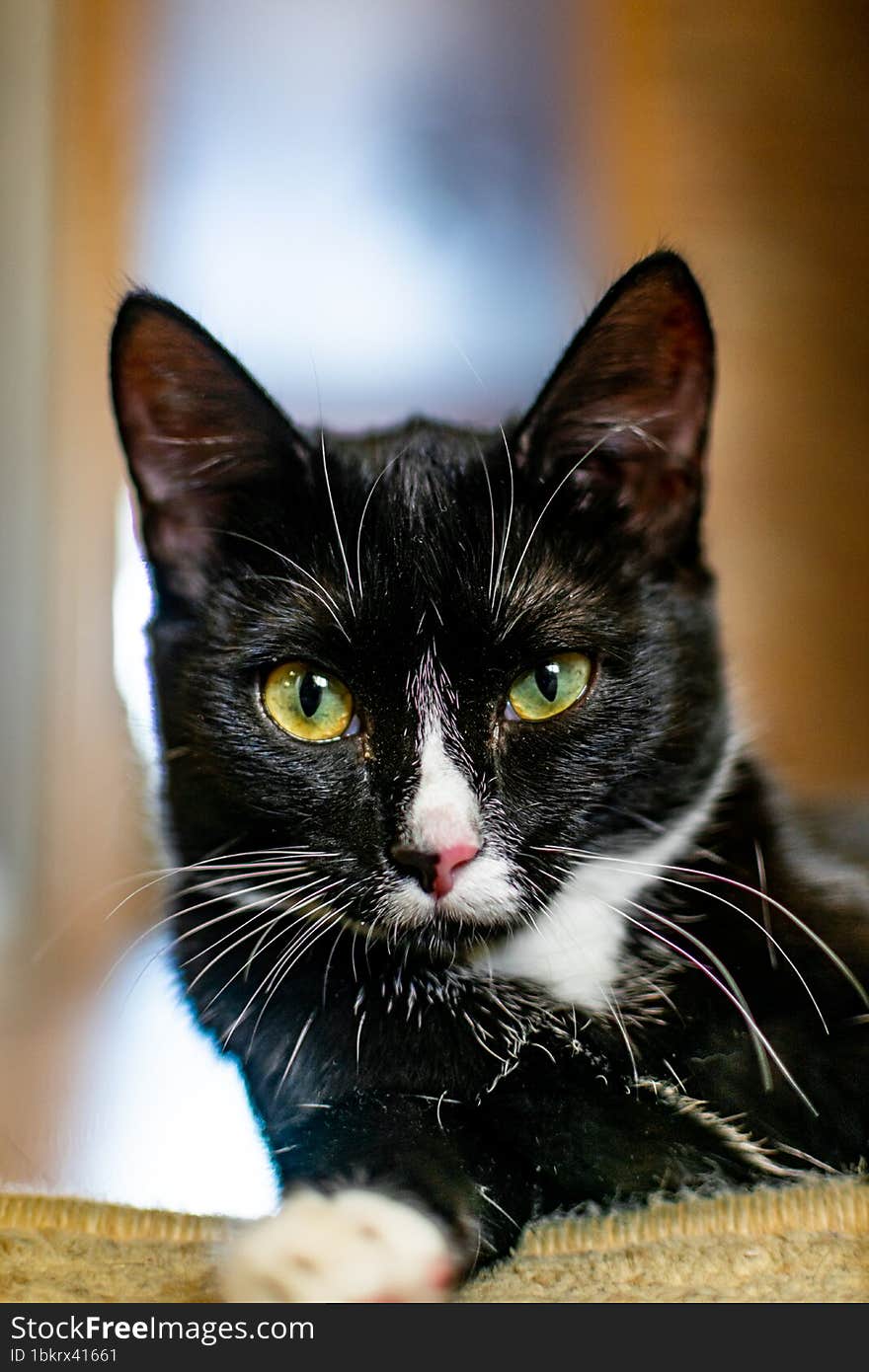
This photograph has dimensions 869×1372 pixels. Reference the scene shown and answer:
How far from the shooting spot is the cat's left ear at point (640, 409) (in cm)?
82

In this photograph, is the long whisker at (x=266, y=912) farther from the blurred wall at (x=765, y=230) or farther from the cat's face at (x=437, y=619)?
the blurred wall at (x=765, y=230)

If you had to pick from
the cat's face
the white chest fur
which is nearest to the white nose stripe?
the cat's face

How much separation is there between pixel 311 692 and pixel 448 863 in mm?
168

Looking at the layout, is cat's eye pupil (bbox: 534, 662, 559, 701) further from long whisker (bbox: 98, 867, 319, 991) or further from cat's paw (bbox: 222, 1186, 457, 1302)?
cat's paw (bbox: 222, 1186, 457, 1302)

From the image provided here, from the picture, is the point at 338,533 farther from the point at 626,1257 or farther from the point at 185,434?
the point at 626,1257

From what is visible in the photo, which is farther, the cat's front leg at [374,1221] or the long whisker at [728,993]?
the long whisker at [728,993]

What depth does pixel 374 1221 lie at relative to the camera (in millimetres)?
647

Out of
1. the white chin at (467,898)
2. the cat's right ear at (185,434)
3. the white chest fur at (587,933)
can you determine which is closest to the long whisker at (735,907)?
the white chest fur at (587,933)

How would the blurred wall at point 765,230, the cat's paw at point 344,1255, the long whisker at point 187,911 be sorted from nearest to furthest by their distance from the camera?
the cat's paw at point 344,1255, the long whisker at point 187,911, the blurred wall at point 765,230

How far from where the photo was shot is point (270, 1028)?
84cm

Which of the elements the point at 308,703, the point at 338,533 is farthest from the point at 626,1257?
the point at 338,533

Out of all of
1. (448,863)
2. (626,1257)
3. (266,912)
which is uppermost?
(448,863)

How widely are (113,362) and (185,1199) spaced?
620mm

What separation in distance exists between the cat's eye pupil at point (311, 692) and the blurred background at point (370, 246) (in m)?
0.17
